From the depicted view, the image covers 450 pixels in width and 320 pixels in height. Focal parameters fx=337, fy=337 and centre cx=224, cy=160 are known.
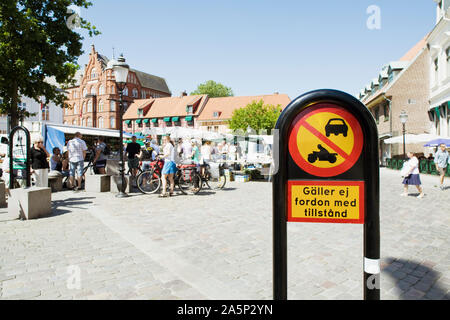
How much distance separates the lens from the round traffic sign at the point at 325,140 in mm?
1861

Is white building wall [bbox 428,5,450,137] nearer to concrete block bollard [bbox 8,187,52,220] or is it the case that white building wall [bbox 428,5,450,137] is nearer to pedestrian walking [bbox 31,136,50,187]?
pedestrian walking [bbox 31,136,50,187]

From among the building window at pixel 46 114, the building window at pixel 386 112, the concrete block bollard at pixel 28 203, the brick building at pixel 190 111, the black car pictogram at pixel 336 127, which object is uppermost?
the brick building at pixel 190 111

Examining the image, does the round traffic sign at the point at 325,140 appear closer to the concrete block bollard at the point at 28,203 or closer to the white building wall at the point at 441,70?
the concrete block bollard at the point at 28,203

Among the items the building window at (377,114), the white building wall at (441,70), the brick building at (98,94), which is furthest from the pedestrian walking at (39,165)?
the brick building at (98,94)

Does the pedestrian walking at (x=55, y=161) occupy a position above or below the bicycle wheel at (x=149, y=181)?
above

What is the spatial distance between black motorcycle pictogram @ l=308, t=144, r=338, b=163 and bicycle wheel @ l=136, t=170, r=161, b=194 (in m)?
8.93

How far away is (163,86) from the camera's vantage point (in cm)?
9300

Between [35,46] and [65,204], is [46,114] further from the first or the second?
[65,204]

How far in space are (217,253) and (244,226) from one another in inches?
63.7

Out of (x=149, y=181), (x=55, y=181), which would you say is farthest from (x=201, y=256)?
(x=55, y=181)

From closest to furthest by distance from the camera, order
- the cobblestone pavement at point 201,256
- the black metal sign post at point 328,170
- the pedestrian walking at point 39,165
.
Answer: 1. the black metal sign post at point 328,170
2. the cobblestone pavement at point 201,256
3. the pedestrian walking at point 39,165

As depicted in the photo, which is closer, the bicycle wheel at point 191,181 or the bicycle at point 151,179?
the bicycle wheel at point 191,181

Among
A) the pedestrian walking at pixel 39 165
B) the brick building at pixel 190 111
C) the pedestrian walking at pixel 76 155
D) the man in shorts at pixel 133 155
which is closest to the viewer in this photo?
the pedestrian walking at pixel 39 165
